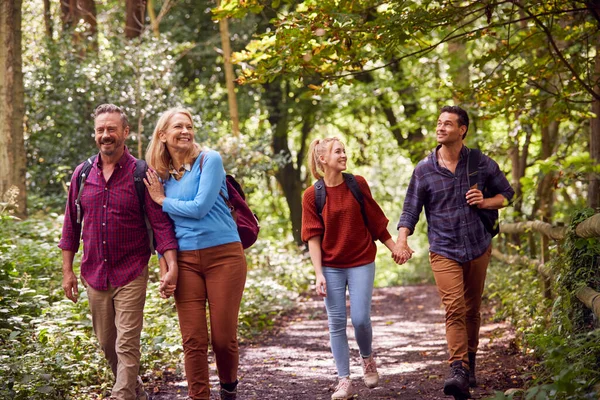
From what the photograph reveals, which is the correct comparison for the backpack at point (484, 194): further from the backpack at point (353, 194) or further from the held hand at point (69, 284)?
the held hand at point (69, 284)

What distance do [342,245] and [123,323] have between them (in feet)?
5.90

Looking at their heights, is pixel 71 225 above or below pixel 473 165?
below

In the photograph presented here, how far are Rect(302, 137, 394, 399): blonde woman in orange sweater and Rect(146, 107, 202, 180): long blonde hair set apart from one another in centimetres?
121

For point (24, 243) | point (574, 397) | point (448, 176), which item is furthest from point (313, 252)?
point (24, 243)

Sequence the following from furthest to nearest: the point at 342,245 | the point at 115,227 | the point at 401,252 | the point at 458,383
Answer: the point at 342,245 < the point at 401,252 < the point at 458,383 < the point at 115,227

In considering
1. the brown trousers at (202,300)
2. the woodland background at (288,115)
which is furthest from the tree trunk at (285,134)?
the brown trousers at (202,300)

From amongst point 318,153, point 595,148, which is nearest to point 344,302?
point 318,153

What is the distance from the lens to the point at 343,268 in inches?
244

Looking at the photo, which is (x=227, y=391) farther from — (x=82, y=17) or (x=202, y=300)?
(x=82, y=17)

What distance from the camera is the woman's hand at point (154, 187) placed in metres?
5.33

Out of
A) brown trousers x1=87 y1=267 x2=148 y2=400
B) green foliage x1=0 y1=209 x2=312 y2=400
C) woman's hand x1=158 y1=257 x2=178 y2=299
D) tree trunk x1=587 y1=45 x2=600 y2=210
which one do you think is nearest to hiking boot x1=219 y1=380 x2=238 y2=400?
brown trousers x1=87 y1=267 x2=148 y2=400

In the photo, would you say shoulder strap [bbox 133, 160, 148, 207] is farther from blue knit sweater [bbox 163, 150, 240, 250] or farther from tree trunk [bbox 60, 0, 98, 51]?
tree trunk [bbox 60, 0, 98, 51]

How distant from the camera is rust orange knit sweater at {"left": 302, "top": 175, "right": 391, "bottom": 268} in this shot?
20.3ft

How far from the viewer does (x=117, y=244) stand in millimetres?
5418
